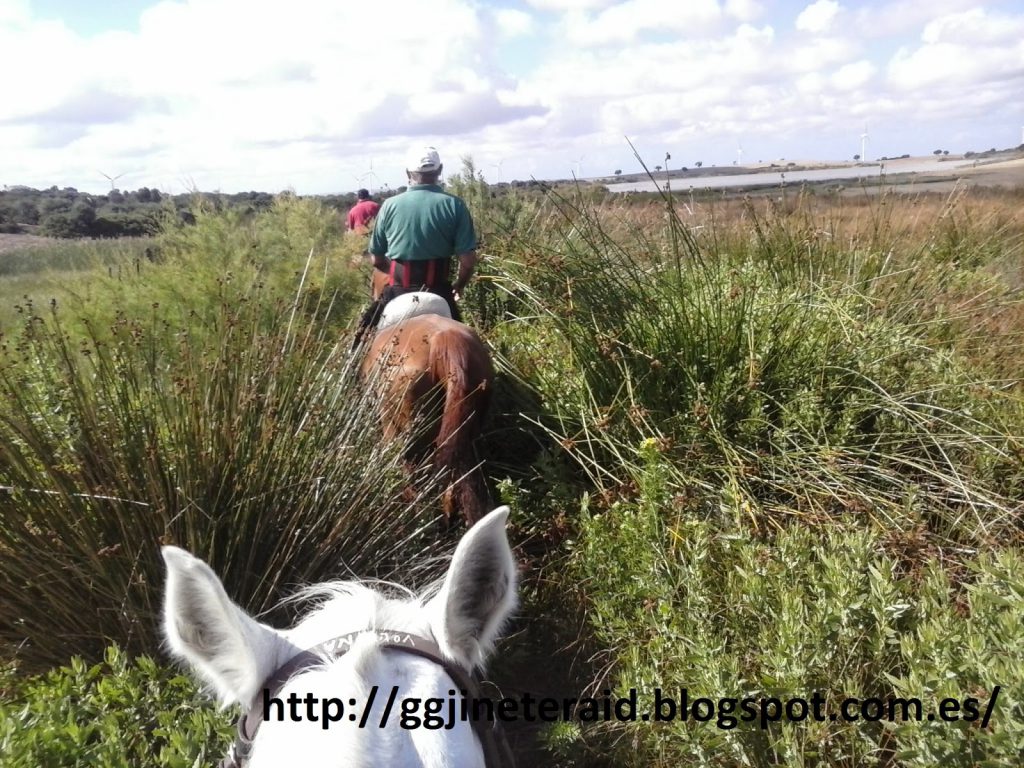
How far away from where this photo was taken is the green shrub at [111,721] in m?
1.71

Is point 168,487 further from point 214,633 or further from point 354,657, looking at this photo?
point 354,657

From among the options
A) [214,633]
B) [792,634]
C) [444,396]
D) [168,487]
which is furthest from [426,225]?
[214,633]

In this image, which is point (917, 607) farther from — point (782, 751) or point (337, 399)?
point (337, 399)

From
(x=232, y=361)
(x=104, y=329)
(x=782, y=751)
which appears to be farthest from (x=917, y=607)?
(x=104, y=329)

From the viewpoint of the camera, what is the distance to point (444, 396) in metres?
3.94

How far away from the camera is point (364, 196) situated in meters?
12.0

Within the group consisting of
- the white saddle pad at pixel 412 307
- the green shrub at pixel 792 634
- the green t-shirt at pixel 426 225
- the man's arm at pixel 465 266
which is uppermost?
the green t-shirt at pixel 426 225

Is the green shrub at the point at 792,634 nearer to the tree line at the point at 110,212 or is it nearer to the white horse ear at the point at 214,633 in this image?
the white horse ear at the point at 214,633

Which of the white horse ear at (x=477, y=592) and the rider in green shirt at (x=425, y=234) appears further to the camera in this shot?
the rider in green shirt at (x=425, y=234)

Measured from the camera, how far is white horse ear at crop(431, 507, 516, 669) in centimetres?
147

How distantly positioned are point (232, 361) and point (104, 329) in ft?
13.3

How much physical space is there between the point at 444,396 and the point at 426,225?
1.66m

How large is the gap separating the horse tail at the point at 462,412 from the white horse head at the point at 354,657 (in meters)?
1.90

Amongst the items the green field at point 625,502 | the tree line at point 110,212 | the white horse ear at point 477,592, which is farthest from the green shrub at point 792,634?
the tree line at point 110,212
